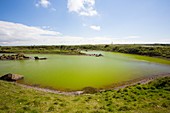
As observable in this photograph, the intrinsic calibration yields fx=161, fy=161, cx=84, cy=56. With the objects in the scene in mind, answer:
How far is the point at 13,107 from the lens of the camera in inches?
482

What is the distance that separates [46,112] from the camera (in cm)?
1180

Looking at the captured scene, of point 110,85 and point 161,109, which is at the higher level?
point 161,109

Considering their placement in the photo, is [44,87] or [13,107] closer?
[13,107]

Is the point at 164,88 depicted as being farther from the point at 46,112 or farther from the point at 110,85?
the point at 46,112

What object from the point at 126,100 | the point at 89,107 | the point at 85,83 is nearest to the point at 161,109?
the point at 126,100

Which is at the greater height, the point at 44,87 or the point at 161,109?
the point at 161,109

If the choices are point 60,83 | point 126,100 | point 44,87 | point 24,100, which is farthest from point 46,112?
point 60,83

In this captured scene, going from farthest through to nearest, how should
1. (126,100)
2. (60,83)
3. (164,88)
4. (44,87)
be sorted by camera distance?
1. (60,83)
2. (44,87)
3. (164,88)
4. (126,100)

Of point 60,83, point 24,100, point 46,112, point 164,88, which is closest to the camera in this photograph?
point 46,112

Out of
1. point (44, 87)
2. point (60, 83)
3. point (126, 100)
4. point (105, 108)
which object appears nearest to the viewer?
point (105, 108)

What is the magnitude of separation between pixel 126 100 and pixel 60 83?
14.2 meters

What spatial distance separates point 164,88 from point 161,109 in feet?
24.9

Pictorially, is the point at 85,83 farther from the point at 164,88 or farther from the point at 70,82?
the point at 164,88

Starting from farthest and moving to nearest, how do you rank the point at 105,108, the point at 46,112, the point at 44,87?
the point at 44,87, the point at 105,108, the point at 46,112
